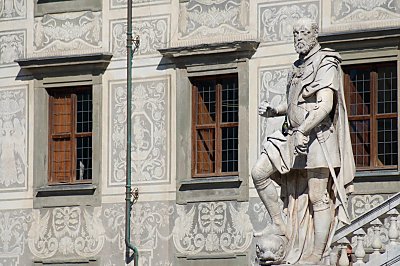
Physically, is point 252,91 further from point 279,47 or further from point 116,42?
point 116,42

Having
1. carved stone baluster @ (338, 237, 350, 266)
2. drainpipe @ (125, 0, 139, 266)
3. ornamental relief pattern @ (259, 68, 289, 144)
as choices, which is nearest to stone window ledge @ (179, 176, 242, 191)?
ornamental relief pattern @ (259, 68, 289, 144)

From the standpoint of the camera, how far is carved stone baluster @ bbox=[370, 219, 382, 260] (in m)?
22.3

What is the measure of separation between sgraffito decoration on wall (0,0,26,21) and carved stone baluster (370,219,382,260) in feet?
38.3

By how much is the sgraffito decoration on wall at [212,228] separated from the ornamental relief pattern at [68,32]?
3.48 metres

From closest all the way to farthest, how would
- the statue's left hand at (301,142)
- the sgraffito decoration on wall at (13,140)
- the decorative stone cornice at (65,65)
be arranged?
the statue's left hand at (301,142) → the decorative stone cornice at (65,65) → the sgraffito decoration on wall at (13,140)

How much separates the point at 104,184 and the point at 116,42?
237cm

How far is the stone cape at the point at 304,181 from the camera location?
65.8 ft

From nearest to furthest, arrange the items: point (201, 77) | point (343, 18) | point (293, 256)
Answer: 1. point (293, 256)
2. point (343, 18)
3. point (201, 77)

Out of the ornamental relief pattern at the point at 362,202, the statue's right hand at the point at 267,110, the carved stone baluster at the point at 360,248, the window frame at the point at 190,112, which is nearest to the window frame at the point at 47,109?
the window frame at the point at 190,112

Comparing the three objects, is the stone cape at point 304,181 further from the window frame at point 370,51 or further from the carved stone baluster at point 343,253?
the window frame at point 370,51

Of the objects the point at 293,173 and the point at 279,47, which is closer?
the point at 293,173

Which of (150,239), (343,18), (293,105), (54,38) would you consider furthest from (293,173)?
(54,38)

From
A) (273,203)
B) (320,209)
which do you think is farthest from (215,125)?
(320,209)

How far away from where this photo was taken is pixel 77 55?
3212 cm
